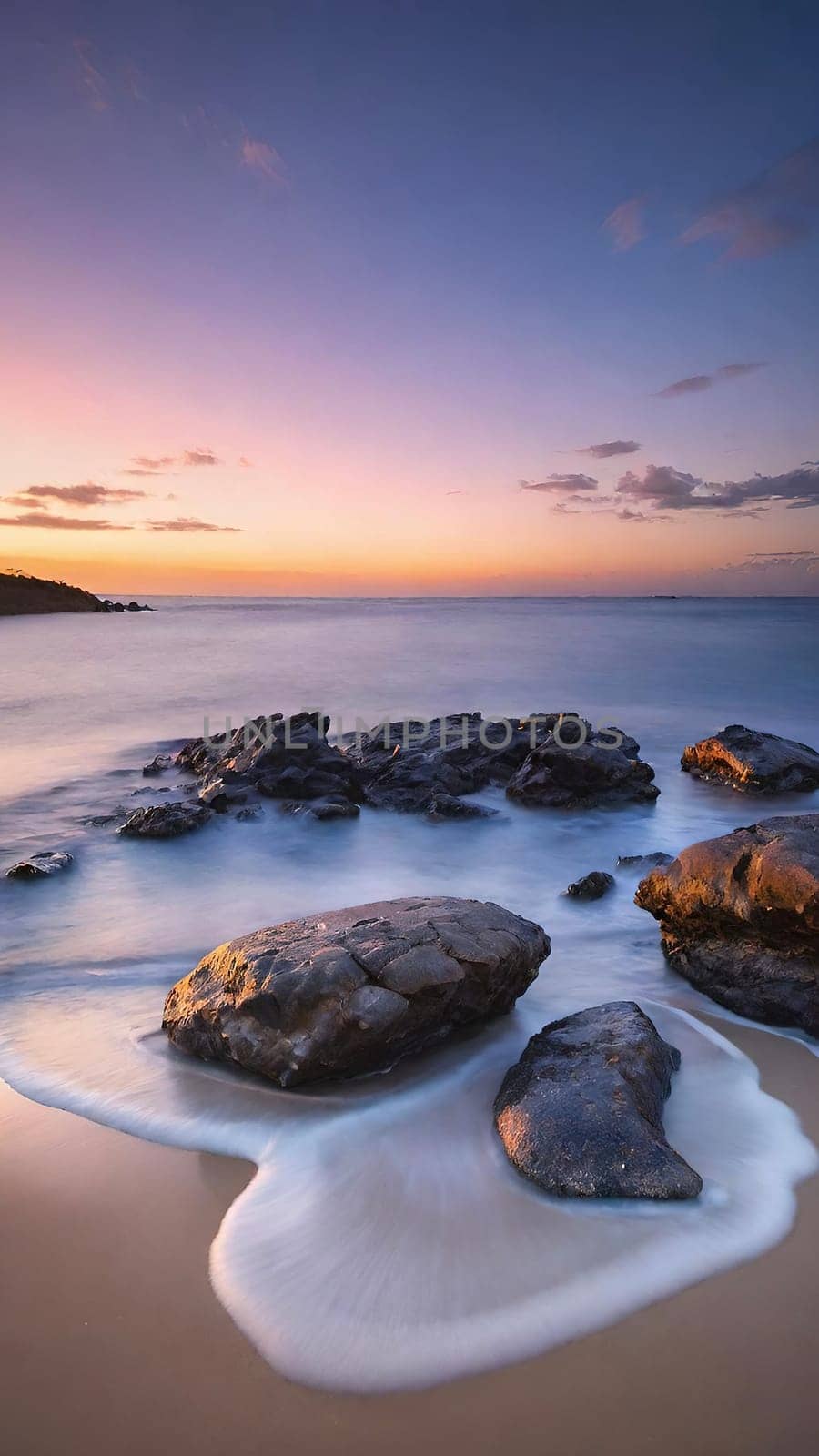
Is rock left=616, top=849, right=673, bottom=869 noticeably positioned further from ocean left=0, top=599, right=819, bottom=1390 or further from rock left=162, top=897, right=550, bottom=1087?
rock left=162, top=897, right=550, bottom=1087

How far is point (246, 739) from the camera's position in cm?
1058

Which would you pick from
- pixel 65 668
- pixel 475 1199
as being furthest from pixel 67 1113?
pixel 65 668

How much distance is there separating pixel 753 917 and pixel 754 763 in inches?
242

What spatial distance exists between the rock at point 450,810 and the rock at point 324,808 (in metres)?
0.92

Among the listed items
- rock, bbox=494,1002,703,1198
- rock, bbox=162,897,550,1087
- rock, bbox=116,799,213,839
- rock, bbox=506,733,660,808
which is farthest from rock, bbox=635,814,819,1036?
rock, bbox=116,799,213,839

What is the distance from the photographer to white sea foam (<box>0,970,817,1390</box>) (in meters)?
2.32

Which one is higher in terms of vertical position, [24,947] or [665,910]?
[665,910]

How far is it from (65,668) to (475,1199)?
26.3 metres

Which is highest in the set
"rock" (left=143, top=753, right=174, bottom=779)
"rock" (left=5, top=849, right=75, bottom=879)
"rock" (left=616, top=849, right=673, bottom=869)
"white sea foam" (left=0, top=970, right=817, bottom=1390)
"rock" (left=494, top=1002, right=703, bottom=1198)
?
"rock" (left=494, top=1002, right=703, bottom=1198)

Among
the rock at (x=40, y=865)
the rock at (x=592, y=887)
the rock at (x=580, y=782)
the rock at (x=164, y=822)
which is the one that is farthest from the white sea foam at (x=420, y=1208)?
the rock at (x=580, y=782)

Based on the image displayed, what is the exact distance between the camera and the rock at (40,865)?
6.75 metres

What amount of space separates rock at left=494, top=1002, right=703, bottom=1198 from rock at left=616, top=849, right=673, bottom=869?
3.31 m

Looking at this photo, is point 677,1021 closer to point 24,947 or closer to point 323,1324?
point 323,1324

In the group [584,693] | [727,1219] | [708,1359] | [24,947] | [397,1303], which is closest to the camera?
[708,1359]
